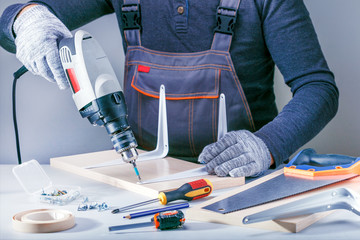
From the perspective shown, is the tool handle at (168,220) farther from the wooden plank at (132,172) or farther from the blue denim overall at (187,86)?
the blue denim overall at (187,86)

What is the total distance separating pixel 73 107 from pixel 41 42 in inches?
27.8

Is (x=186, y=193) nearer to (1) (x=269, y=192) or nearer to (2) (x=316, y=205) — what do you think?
(1) (x=269, y=192)

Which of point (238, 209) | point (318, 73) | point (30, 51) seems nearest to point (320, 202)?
point (238, 209)

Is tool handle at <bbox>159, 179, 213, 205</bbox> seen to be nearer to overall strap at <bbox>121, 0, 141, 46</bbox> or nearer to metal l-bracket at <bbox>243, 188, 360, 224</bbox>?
metal l-bracket at <bbox>243, 188, 360, 224</bbox>

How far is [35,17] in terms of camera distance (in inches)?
51.5

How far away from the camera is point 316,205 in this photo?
2.69 ft

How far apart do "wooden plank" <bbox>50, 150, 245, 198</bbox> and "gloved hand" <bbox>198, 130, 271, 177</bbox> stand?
24 mm

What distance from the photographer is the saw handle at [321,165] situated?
1035 millimetres

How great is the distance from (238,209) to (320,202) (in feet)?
0.49

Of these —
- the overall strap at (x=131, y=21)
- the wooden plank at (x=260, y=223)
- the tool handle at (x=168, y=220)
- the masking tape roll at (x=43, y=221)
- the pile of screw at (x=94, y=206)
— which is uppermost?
the overall strap at (x=131, y=21)

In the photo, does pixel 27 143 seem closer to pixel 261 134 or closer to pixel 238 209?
pixel 261 134

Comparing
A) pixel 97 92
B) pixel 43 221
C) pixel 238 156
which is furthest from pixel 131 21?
pixel 43 221

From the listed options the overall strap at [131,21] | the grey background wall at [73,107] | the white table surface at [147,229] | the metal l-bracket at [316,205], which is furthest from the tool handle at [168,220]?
the grey background wall at [73,107]

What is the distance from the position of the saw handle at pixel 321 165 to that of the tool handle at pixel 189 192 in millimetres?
207
